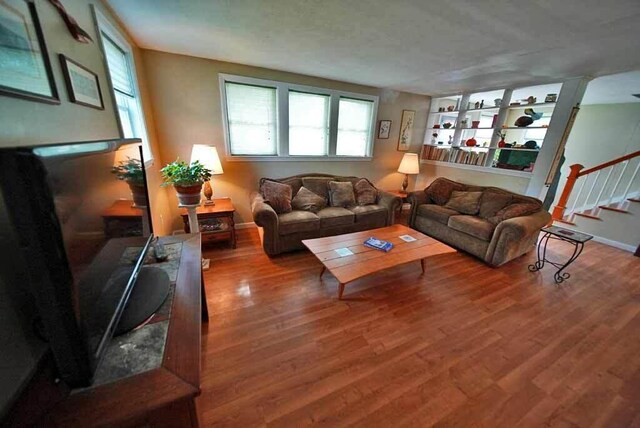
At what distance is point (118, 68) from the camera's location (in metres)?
1.98

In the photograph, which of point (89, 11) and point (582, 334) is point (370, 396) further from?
point (89, 11)

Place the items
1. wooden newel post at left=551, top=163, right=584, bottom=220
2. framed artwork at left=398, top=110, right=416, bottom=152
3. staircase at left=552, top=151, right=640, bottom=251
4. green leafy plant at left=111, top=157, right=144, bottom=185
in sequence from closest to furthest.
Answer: green leafy plant at left=111, top=157, right=144, bottom=185, staircase at left=552, top=151, right=640, bottom=251, wooden newel post at left=551, top=163, right=584, bottom=220, framed artwork at left=398, top=110, right=416, bottom=152

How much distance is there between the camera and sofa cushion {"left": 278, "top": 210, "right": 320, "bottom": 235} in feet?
8.83

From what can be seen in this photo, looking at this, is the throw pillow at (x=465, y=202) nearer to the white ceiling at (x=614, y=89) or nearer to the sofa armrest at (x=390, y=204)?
the sofa armrest at (x=390, y=204)

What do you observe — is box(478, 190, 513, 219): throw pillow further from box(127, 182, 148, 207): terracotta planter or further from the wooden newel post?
box(127, 182, 148, 207): terracotta planter

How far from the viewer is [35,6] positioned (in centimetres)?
94

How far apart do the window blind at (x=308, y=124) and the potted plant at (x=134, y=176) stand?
8.07 feet

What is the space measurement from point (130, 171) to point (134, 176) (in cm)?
6

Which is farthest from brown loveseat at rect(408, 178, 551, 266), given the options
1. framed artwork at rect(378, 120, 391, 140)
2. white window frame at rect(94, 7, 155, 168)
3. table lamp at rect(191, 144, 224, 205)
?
white window frame at rect(94, 7, 155, 168)

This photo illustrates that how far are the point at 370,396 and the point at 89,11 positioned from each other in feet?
9.74

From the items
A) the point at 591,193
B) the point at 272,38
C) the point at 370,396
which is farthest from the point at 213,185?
the point at 591,193

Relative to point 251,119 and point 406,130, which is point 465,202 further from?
point 251,119

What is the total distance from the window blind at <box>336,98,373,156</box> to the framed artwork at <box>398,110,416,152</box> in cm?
72

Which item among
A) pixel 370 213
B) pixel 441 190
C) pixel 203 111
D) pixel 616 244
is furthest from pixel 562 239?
pixel 203 111
